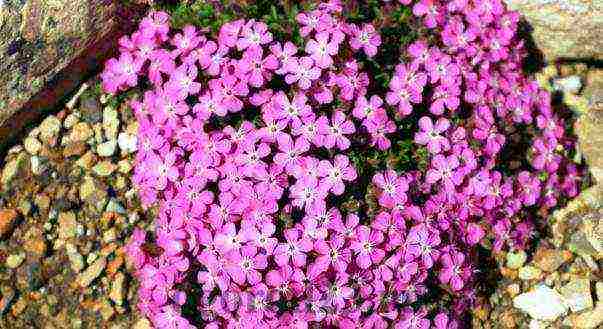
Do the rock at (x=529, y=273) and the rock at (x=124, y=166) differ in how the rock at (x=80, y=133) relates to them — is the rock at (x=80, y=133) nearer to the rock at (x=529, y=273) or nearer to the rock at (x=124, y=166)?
the rock at (x=124, y=166)

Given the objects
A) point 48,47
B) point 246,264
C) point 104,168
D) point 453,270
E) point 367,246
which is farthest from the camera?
point 104,168

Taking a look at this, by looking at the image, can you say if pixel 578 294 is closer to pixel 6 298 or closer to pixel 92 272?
pixel 92 272

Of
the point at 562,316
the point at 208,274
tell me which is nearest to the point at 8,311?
the point at 208,274

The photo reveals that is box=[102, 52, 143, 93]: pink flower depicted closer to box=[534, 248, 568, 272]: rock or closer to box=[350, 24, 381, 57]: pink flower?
box=[350, 24, 381, 57]: pink flower

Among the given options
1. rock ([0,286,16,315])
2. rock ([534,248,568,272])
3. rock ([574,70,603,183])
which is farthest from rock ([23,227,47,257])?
rock ([574,70,603,183])

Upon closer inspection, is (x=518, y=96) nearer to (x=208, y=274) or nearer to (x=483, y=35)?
(x=483, y=35)

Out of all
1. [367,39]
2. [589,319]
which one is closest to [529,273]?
[589,319]
